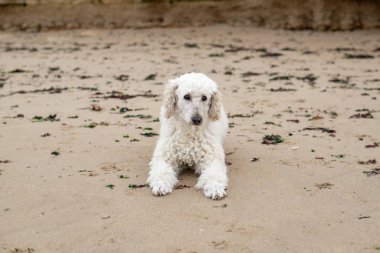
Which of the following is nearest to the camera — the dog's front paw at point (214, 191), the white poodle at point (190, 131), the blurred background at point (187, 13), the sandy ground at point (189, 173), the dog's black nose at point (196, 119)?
the sandy ground at point (189, 173)

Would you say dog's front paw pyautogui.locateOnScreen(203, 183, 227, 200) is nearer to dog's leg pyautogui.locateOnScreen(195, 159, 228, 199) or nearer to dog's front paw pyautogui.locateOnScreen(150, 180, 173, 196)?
dog's leg pyautogui.locateOnScreen(195, 159, 228, 199)

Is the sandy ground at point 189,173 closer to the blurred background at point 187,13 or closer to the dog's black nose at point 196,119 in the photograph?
the dog's black nose at point 196,119

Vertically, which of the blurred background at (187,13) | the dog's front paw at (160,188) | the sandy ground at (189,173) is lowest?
the sandy ground at (189,173)

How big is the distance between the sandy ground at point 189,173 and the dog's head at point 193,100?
2.21ft

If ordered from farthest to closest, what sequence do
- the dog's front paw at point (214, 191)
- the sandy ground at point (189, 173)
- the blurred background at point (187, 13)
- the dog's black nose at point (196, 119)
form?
the blurred background at point (187, 13), the dog's black nose at point (196, 119), the dog's front paw at point (214, 191), the sandy ground at point (189, 173)

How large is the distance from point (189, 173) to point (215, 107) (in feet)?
2.58

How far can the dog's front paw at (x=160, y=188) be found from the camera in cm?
520

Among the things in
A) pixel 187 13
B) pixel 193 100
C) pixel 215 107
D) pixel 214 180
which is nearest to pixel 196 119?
pixel 193 100

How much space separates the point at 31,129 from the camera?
7.71m

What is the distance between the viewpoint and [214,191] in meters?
5.13

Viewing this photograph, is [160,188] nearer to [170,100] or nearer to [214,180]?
[214,180]

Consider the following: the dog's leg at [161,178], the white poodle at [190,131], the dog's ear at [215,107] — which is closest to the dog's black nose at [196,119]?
the white poodle at [190,131]

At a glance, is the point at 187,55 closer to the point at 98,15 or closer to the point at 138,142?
the point at 98,15

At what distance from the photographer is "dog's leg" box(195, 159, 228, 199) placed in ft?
16.8
